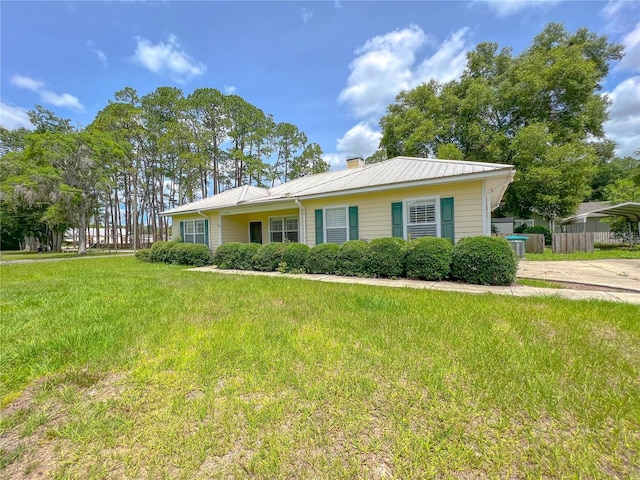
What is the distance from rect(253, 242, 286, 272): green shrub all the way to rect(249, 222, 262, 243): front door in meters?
5.32

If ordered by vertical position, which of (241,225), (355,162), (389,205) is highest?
(355,162)

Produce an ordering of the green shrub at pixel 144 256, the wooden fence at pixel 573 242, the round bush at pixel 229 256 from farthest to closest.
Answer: the green shrub at pixel 144 256, the wooden fence at pixel 573 242, the round bush at pixel 229 256

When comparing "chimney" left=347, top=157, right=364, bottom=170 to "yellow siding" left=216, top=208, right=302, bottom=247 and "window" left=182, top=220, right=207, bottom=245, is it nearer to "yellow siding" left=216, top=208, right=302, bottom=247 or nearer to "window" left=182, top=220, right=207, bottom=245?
"yellow siding" left=216, top=208, right=302, bottom=247

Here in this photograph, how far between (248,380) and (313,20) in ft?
38.4

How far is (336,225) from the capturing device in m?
10.3

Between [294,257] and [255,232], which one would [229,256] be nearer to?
[294,257]

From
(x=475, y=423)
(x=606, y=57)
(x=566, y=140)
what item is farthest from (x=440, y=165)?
(x=606, y=57)

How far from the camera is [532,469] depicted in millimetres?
1610

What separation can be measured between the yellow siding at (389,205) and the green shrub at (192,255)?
5.26 m

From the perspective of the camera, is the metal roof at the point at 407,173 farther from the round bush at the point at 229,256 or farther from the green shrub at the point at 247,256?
the round bush at the point at 229,256

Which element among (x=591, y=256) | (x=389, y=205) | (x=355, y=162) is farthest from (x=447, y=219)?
(x=591, y=256)

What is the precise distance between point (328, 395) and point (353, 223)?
792cm

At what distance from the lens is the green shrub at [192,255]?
12852mm

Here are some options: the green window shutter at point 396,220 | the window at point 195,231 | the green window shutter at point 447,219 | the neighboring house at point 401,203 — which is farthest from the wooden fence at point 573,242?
the window at point 195,231
